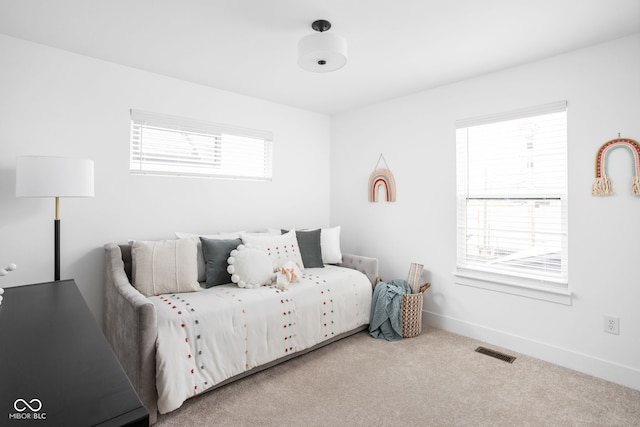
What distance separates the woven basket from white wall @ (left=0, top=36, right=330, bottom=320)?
182cm

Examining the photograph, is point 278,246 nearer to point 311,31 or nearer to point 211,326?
point 211,326

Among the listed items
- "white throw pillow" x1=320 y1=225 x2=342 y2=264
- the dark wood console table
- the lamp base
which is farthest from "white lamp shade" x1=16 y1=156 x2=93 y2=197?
"white throw pillow" x1=320 y1=225 x2=342 y2=264

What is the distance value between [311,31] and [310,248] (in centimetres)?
206

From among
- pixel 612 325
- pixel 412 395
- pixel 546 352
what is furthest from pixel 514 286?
pixel 412 395

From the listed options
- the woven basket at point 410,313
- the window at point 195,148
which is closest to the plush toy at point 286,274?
the woven basket at point 410,313

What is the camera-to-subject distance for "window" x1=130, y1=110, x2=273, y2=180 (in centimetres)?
313

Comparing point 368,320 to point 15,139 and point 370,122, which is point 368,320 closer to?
point 370,122

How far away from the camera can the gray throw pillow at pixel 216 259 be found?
2.90m

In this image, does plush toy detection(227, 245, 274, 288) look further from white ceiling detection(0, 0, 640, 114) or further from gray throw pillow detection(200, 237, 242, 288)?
white ceiling detection(0, 0, 640, 114)

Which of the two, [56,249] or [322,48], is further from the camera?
[56,249]

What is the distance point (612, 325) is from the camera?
254 centimetres

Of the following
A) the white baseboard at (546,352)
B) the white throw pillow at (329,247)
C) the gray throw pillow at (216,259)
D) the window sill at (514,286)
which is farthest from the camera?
the white throw pillow at (329,247)

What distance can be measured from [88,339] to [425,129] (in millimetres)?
3420

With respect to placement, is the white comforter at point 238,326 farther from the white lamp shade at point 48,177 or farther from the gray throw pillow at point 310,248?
the white lamp shade at point 48,177
